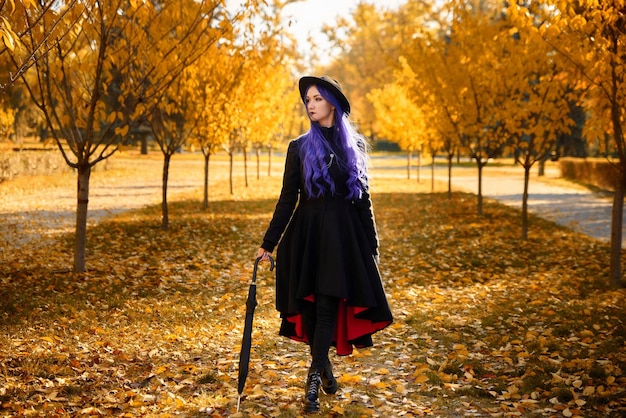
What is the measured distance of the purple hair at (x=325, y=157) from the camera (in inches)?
158

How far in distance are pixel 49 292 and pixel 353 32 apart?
45.6m

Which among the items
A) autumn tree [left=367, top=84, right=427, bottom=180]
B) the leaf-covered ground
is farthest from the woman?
autumn tree [left=367, top=84, right=427, bottom=180]

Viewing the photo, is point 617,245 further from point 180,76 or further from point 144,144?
point 144,144

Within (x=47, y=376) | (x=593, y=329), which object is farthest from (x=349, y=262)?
(x=593, y=329)

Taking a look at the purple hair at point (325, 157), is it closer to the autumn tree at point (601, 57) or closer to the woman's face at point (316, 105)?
the woman's face at point (316, 105)

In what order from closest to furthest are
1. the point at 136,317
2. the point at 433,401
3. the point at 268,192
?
the point at 433,401 → the point at 136,317 → the point at 268,192

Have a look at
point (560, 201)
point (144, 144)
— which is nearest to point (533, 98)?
point (560, 201)

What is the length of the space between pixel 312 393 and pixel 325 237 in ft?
3.19

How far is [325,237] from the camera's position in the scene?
4.01 meters

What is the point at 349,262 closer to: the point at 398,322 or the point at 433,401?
the point at 433,401

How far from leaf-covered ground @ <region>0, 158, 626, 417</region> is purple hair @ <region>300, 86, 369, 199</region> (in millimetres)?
1397

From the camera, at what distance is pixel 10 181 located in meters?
19.8

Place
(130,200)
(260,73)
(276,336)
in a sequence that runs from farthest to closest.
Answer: (130,200) → (260,73) → (276,336)

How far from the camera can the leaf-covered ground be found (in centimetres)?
429
